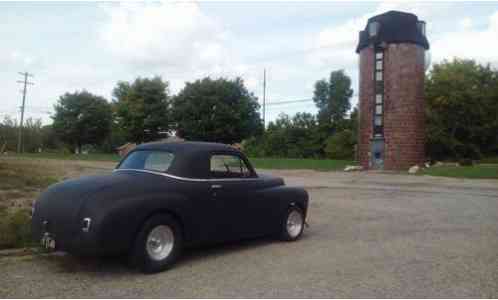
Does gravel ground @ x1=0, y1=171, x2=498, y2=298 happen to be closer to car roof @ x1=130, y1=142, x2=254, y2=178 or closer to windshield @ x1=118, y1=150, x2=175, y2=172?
car roof @ x1=130, y1=142, x2=254, y2=178

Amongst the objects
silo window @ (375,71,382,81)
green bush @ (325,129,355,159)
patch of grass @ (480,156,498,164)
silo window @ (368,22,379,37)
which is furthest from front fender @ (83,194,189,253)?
green bush @ (325,129,355,159)

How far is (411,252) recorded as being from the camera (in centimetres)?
686

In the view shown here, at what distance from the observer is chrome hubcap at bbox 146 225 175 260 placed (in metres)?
5.59

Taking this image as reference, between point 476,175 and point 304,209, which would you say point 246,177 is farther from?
point 476,175

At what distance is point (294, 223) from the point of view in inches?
311

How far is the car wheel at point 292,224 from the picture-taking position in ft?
25.1

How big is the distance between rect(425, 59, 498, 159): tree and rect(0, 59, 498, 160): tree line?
0.08 m

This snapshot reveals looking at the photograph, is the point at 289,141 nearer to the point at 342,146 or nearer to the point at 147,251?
the point at 342,146

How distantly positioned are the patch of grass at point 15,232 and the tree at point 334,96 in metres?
62.8

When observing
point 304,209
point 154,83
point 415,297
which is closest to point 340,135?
point 154,83

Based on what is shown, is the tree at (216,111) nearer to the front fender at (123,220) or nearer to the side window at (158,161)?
the side window at (158,161)

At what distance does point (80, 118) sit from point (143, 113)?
912 cm

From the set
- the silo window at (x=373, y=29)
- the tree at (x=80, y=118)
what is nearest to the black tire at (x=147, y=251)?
the silo window at (x=373, y=29)

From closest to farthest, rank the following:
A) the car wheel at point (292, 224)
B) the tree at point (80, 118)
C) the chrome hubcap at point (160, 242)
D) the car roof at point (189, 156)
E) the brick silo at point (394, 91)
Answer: the chrome hubcap at point (160, 242) → the car roof at point (189, 156) → the car wheel at point (292, 224) → the brick silo at point (394, 91) → the tree at point (80, 118)
